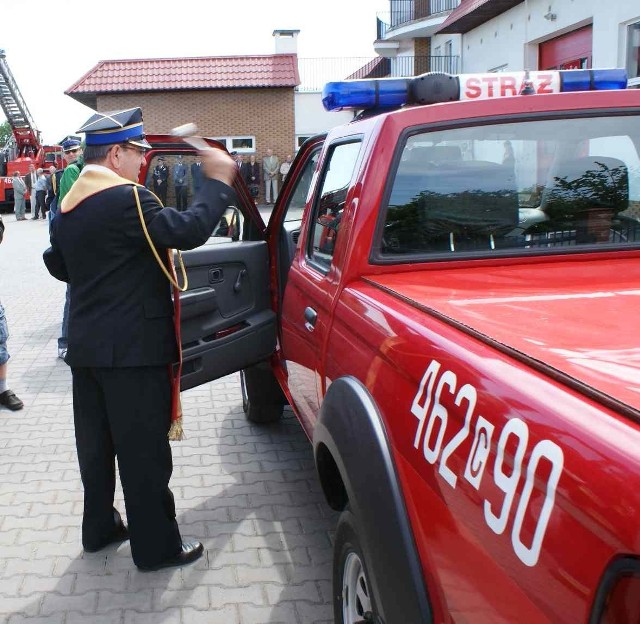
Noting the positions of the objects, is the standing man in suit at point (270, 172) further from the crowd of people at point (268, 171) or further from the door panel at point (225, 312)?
the door panel at point (225, 312)

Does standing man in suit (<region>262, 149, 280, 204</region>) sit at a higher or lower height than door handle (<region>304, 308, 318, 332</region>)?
higher

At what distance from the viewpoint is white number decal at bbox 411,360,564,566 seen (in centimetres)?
127

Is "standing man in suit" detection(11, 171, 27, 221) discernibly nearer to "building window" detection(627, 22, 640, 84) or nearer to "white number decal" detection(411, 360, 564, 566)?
"building window" detection(627, 22, 640, 84)

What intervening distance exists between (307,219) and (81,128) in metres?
1.07

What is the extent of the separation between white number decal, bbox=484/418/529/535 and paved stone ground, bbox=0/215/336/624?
1.74m

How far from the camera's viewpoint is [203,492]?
4121 millimetres

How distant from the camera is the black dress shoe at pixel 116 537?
3.46 meters

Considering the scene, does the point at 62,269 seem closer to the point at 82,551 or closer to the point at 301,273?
the point at 301,273

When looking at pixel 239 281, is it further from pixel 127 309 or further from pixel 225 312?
pixel 127 309

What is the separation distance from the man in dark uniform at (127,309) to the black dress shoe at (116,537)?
0.29 metres

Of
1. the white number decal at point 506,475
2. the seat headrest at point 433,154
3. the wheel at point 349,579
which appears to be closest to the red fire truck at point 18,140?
the seat headrest at point 433,154

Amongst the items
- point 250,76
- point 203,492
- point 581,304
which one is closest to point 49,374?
point 203,492

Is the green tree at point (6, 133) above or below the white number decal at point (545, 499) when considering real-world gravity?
above

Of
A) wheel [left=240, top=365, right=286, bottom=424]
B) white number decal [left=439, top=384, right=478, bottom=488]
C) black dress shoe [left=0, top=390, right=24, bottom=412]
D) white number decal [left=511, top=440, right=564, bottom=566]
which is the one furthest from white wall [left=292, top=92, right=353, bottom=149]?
white number decal [left=511, top=440, right=564, bottom=566]
